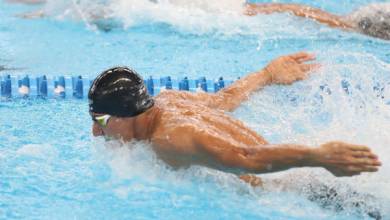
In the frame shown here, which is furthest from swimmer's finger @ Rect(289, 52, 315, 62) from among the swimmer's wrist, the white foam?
the white foam

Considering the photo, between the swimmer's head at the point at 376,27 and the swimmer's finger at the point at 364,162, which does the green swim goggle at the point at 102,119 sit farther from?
the swimmer's head at the point at 376,27

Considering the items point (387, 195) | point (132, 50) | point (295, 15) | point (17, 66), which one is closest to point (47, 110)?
point (17, 66)

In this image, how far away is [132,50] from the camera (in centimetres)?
560

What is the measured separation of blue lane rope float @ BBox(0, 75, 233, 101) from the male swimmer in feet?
5.14

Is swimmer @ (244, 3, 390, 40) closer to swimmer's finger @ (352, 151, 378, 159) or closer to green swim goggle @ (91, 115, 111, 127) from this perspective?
green swim goggle @ (91, 115, 111, 127)

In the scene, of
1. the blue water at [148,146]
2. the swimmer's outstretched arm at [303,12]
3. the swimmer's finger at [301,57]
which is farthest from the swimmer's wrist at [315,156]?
the swimmer's outstretched arm at [303,12]

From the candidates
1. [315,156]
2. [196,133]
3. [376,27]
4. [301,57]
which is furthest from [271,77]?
[376,27]

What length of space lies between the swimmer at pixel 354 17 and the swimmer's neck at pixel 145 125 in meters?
3.60

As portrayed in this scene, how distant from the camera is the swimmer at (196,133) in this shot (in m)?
2.19

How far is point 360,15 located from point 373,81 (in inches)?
75.5

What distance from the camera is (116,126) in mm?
2662

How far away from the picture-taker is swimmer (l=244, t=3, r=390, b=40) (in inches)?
229

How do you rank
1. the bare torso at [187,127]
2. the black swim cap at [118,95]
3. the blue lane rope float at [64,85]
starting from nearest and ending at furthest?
the bare torso at [187,127] < the black swim cap at [118,95] < the blue lane rope float at [64,85]

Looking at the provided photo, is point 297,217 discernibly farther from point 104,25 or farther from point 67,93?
point 104,25
